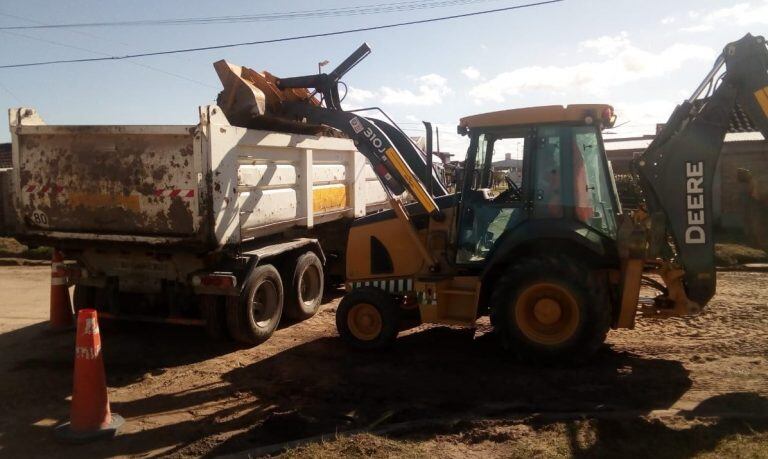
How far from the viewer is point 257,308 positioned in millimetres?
7105

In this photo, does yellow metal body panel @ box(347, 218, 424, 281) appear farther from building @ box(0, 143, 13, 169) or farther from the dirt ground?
building @ box(0, 143, 13, 169)

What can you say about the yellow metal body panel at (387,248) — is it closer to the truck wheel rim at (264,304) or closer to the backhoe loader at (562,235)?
the backhoe loader at (562,235)

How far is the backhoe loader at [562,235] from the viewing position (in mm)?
5566

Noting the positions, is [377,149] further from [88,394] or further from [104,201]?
[88,394]

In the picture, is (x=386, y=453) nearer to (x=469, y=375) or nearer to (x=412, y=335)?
(x=469, y=375)

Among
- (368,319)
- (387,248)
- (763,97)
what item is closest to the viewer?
(763,97)

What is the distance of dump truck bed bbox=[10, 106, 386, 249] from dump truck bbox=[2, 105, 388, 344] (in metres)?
0.01

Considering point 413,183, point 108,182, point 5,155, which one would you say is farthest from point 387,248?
point 5,155

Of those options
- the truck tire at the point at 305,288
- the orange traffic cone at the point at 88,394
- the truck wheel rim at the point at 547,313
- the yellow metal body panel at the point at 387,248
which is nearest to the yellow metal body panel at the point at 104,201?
the orange traffic cone at the point at 88,394

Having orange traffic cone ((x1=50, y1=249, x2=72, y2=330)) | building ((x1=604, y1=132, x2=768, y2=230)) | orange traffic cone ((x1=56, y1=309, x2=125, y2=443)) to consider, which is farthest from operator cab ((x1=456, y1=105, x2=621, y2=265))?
building ((x1=604, y1=132, x2=768, y2=230))

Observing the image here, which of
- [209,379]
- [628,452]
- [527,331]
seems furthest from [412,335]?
[628,452]

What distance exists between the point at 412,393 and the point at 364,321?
1.36 metres

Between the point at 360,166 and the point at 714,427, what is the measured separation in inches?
266

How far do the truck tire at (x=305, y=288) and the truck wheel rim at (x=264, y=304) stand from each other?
564 mm
